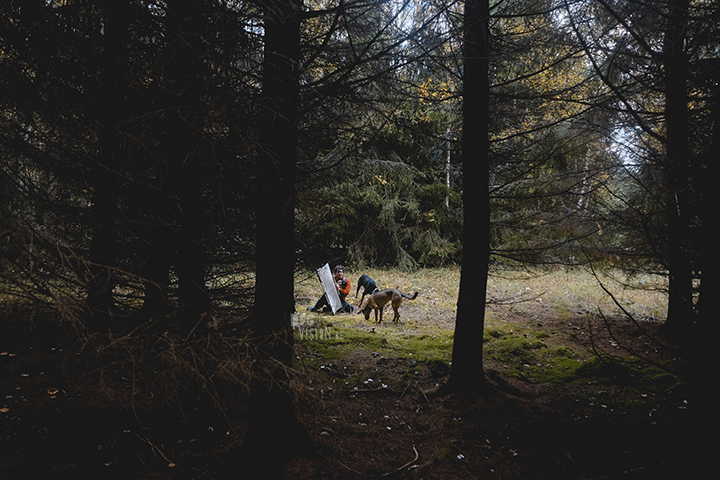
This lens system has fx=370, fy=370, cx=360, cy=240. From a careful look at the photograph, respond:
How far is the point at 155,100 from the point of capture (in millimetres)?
2982

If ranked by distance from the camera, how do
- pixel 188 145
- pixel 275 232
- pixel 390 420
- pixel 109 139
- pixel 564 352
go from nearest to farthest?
pixel 109 139 < pixel 188 145 < pixel 275 232 < pixel 390 420 < pixel 564 352

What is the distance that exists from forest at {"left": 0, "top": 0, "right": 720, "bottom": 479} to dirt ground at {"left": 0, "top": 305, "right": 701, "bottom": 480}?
0.10 feet

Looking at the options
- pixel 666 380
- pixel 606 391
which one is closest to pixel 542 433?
pixel 606 391

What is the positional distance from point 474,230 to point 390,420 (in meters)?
2.68

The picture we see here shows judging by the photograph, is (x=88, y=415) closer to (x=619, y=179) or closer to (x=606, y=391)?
(x=606, y=391)

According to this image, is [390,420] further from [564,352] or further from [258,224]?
[564,352]

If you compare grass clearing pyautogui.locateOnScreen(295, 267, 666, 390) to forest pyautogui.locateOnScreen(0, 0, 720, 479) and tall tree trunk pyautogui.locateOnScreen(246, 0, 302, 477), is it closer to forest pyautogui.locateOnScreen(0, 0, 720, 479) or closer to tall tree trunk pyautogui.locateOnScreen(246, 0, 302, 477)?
forest pyautogui.locateOnScreen(0, 0, 720, 479)

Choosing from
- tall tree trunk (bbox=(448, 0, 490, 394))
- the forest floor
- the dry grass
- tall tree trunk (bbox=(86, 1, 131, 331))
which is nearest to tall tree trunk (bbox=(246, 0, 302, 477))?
the forest floor

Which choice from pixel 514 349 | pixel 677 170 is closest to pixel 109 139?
pixel 677 170

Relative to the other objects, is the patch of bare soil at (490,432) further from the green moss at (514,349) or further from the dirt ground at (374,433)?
the green moss at (514,349)

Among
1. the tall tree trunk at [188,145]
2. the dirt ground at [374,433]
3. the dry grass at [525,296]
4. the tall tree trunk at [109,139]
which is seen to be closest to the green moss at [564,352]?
the dry grass at [525,296]

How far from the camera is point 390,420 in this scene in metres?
4.70

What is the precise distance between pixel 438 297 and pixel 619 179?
20.5ft

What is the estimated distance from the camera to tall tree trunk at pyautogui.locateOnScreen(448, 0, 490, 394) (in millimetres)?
4844
